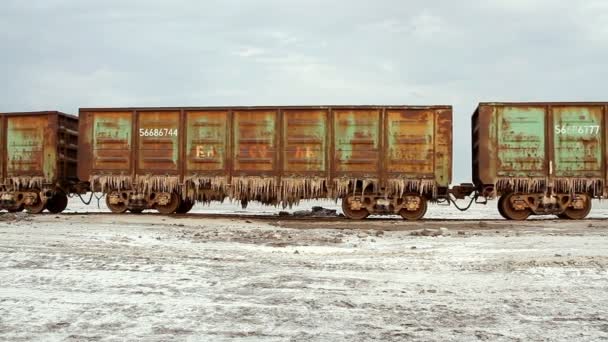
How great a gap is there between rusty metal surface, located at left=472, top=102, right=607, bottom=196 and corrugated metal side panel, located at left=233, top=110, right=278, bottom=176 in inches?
213

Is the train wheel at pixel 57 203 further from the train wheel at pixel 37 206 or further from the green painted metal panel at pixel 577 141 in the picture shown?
the green painted metal panel at pixel 577 141

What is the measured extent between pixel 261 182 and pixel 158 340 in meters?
9.92

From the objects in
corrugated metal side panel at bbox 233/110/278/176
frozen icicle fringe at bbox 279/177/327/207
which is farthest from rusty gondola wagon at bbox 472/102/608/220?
corrugated metal side panel at bbox 233/110/278/176

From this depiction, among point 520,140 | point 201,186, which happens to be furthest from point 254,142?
point 520,140

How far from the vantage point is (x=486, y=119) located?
13242 mm

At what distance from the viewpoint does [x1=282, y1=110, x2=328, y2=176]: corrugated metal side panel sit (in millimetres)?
13398

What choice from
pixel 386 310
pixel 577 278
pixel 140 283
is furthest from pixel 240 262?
pixel 577 278

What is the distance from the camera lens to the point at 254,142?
44.9 feet

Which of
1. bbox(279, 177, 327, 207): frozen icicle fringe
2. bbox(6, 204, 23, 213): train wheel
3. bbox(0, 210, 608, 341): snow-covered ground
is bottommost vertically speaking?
bbox(0, 210, 608, 341): snow-covered ground

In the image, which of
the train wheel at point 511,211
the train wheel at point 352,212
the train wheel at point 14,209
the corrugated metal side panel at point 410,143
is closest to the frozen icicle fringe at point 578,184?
the train wheel at point 511,211

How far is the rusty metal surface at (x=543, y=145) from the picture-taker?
13039 millimetres

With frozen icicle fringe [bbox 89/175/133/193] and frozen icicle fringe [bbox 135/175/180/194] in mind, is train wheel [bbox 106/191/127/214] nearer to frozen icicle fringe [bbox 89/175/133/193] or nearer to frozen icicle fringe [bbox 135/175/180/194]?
frozen icicle fringe [bbox 89/175/133/193]

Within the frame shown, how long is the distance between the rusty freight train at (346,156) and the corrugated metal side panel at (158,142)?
28 mm

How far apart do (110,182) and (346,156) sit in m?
6.51
